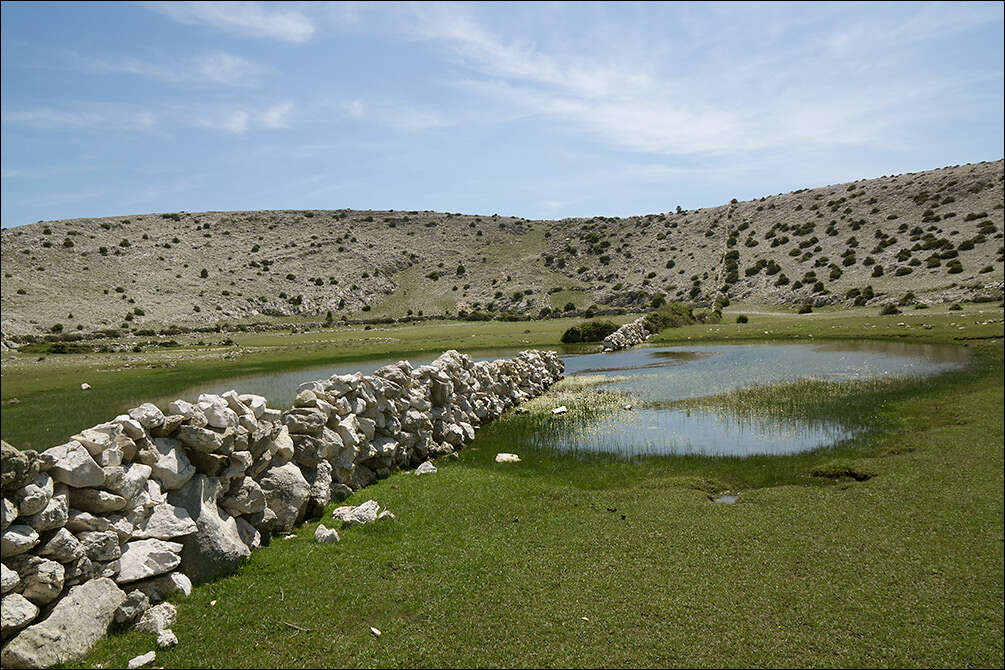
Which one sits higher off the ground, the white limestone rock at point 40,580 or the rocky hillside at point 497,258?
the rocky hillside at point 497,258

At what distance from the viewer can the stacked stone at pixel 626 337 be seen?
147 ft

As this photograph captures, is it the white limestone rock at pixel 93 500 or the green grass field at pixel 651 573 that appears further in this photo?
the white limestone rock at pixel 93 500

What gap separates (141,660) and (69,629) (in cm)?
93

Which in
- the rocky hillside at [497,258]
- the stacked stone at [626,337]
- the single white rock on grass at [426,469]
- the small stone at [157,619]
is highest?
the rocky hillside at [497,258]

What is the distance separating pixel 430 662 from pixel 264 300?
9727 centimetres

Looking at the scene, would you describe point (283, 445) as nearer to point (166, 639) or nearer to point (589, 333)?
point (166, 639)

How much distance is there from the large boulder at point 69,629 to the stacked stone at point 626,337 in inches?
1555

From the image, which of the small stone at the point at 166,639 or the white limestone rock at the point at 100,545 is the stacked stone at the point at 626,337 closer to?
the white limestone rock at the point at 100,545

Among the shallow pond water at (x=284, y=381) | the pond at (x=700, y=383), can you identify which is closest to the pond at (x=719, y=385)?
the pond at (x=700, y=383)

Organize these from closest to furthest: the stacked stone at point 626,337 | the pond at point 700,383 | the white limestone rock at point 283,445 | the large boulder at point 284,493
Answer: the large boulder at point 284,493, the white limestone rock at point 283,445, the pond at point 700,383, the stacked stone at point 626,337

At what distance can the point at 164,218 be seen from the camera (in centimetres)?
12250

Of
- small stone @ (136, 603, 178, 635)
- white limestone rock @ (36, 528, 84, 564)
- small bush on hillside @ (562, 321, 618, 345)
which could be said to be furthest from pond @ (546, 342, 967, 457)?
white limestone rock @ (36, 528, 84, 564)

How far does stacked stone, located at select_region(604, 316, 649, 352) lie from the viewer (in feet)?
147

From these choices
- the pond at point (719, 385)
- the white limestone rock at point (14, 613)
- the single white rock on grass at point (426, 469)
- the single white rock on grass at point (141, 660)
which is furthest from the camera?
the pond at point (719, 385)
